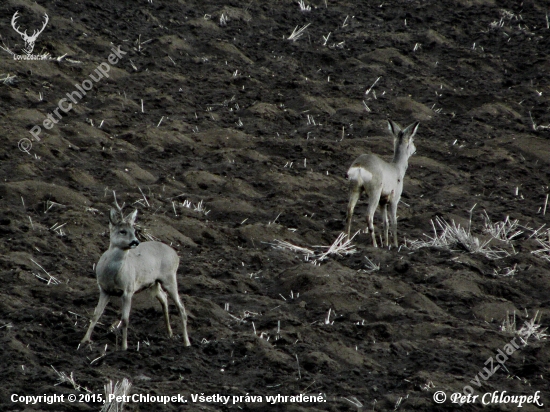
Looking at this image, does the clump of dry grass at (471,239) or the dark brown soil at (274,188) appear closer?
the dark brown soil at (274,188)

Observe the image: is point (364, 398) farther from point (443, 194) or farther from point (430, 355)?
point (443, 194)

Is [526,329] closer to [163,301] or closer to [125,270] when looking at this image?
[163,301]

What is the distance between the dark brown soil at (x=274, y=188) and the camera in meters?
8.02

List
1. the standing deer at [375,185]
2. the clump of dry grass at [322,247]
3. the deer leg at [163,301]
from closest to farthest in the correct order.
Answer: the deer leg at [163,301], the clump of dry grass at [322,247], the standing deer at [375,185]

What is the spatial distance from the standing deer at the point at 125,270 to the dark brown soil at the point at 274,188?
30cm

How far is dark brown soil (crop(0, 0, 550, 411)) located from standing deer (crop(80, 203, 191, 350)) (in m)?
0.30

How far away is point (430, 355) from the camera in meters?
8.37

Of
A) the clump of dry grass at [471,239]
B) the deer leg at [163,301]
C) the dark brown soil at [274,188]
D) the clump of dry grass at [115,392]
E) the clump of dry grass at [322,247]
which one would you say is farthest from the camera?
the clump of dry grass at [471,239]

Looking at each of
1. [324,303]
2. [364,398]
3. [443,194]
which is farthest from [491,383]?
[443,194]

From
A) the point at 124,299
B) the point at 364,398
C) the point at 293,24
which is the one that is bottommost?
the point at 364,398

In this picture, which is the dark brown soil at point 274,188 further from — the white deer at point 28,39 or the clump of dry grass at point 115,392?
the white deer at point 28,39

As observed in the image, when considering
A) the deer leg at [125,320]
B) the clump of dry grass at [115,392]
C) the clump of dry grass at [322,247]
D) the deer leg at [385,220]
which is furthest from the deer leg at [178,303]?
the deer leg at [385,220]

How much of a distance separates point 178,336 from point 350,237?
3.89 meters

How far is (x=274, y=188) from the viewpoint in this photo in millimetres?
13234
